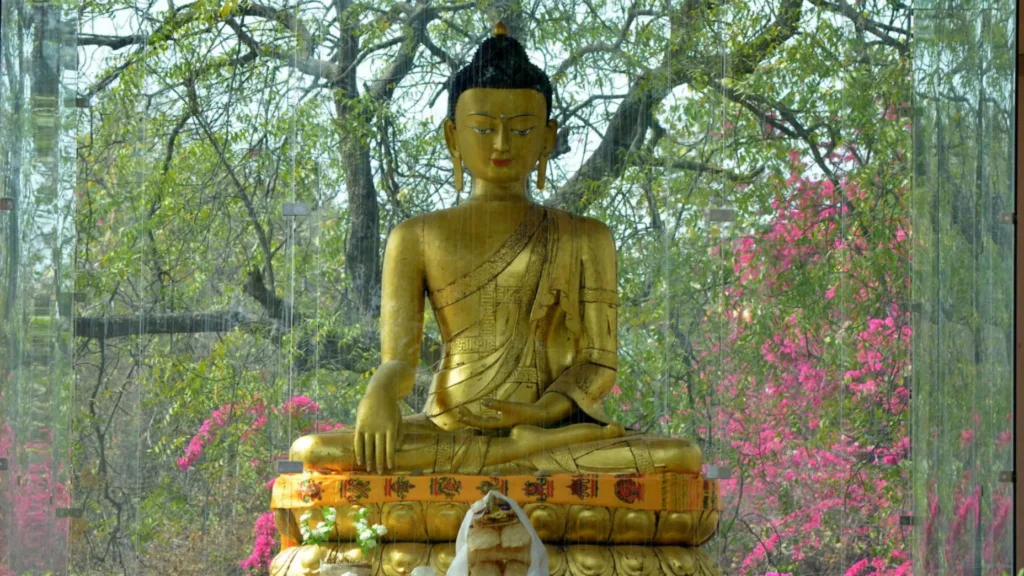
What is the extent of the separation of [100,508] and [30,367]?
60 centimetres

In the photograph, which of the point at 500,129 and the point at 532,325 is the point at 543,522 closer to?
the point at 532,325

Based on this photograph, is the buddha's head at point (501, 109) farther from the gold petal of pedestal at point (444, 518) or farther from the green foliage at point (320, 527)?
the green foliage at point (320, 527)

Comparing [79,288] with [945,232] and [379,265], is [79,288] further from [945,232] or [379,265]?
[945,232]

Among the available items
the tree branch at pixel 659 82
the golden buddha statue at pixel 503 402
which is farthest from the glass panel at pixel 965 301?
the golden buddha statue at pixel 503 402

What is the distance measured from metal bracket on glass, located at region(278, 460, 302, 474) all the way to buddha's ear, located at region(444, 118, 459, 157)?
1.42 metres

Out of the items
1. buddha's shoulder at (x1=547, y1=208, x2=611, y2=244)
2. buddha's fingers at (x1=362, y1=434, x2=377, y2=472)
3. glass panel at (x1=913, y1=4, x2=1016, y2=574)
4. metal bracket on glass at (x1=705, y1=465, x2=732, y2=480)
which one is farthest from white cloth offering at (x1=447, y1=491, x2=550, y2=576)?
glass panel at (x1=913, y1=4, x2=1016, y2=574)

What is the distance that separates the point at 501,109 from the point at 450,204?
1.69 feet

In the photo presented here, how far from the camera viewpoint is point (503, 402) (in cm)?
735

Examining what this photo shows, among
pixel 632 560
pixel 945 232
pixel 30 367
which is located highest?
pixel 945 232

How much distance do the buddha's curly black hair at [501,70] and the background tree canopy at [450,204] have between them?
19cm

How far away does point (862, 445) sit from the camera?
7.73 m

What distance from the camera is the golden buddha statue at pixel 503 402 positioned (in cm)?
699

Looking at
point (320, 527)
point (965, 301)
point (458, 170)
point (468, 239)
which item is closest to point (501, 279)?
point (468, 239)

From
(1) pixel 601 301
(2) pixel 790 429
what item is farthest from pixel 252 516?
(2) pixel 790 429
